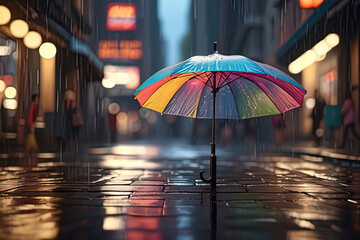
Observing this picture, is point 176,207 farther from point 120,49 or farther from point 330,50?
point 120,49

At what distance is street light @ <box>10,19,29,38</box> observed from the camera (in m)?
17.8

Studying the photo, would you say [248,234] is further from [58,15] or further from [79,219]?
[58,15]

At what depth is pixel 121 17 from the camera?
5775 centimetres

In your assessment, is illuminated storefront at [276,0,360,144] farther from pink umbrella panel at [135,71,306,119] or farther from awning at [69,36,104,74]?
pink umbrella panel at [135,71,306,119]

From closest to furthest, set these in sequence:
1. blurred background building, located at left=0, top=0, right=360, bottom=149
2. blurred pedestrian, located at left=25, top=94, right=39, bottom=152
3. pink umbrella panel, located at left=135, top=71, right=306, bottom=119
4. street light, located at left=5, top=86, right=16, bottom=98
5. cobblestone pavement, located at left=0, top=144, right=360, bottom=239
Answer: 1. cobblestone pavement, located at left=0, top=144, right=360, bottom=239
2. pink umbrella panel, located at left=135, top=71, right=306, bottom=119
3. blurred pedestrian, located at left=25, top=94, right=39, bottom=152
4. blurred background building, located at left=0, top=0, right=360, bottom=149
5. street light, located at left=5, top=86, right=16, bottom=98

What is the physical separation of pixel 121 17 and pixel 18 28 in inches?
1610

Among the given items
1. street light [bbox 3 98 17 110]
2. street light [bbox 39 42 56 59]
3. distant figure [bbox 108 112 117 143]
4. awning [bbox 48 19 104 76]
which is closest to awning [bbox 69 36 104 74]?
awning [bbox 48 19 104 76]

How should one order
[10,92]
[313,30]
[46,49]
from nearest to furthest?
[46,49] → [10,92] → [313,30]

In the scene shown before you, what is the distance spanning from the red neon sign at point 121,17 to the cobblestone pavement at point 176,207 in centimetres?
5091

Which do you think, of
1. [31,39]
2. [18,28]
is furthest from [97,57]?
[18,28]

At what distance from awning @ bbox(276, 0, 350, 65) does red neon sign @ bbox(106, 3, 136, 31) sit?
102 feet

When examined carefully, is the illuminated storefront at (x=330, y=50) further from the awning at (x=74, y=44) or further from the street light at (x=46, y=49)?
the awning at (x=74, y=44)

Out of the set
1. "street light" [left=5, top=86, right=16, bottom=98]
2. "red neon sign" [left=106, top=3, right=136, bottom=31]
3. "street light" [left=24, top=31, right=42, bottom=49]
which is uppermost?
"red neon sign" [left=106, top=3, right=136, bottom=31]

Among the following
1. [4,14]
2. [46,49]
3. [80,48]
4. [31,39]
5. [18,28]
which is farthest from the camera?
[80,48]
